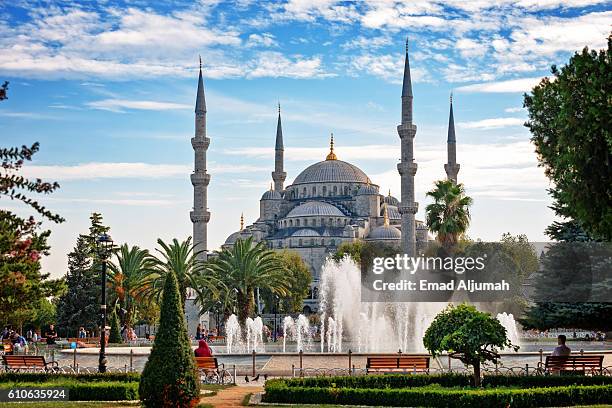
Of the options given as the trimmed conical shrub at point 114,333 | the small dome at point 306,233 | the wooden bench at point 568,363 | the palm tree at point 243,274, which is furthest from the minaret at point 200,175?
the wooden bench at point 568,363

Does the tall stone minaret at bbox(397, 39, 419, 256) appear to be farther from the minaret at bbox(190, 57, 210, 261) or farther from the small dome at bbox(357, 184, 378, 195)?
the small dome at bbox(357, 184, 378, 195)

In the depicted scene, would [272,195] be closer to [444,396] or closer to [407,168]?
[407,168]

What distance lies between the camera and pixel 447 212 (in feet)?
134

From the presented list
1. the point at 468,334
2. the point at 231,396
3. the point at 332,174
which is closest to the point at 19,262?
the point at 231,396

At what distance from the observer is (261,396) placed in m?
15.5

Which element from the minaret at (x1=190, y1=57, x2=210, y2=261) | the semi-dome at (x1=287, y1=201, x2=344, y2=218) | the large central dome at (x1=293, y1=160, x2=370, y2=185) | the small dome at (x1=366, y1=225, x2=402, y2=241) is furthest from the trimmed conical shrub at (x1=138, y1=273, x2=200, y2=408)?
the large central dome at (x1=293, y1=160, x2=370, y2=185)

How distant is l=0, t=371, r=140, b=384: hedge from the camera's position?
1689cm

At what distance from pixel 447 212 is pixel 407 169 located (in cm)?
2176

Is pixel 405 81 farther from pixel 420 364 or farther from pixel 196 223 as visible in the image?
pixel 420 364

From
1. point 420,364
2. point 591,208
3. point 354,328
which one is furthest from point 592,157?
point 354,328

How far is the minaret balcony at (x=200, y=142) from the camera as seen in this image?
60750mm

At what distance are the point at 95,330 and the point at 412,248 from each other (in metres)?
24.4

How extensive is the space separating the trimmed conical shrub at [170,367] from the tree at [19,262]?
246 cm

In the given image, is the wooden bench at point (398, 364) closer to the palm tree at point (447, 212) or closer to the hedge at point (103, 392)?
the hedge at point (103, 392)
